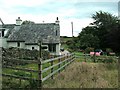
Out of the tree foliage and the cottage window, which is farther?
the tree foliage

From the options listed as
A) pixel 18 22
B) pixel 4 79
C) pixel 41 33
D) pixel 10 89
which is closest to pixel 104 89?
pixel 10 89

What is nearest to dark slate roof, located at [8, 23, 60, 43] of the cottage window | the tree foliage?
the cottage window

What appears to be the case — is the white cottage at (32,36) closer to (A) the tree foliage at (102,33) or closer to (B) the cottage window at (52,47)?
(B) the cottage window at (52,47)

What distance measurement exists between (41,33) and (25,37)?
2.74m

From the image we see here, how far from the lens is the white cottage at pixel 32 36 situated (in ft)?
149

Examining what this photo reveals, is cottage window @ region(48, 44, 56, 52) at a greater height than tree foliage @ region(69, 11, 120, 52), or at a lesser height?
lesser

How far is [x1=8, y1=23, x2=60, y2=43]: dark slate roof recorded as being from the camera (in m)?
46.1

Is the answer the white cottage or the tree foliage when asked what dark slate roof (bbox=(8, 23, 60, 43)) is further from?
the tree foliage

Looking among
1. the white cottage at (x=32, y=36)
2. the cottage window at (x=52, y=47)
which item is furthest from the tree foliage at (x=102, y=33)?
the cottage window at (x=52, y=47)

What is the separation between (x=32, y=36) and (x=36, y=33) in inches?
35.2

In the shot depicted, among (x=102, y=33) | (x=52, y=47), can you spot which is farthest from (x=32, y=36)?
(x=102, y=33)

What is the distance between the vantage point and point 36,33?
47.8 meters

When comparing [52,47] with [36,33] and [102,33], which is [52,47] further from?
[102,33]

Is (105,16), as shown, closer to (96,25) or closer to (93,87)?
(96,25)
